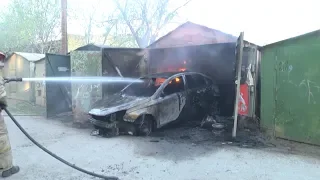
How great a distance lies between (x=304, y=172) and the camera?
427cm

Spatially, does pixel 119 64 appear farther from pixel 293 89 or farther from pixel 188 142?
pixel 293 89

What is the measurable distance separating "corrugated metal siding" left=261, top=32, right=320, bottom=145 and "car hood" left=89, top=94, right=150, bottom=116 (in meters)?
2.90

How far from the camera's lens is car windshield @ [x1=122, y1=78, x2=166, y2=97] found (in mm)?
7016

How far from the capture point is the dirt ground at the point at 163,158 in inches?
167

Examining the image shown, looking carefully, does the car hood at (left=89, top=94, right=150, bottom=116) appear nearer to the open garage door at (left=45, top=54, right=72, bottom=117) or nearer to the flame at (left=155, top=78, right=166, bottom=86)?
the flame at (left=155, top=78, right=166, bottom=86)

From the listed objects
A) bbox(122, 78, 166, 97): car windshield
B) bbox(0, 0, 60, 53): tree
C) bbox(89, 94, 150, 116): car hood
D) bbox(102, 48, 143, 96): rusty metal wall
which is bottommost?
bbox(89, 94, 150, 116): car hood

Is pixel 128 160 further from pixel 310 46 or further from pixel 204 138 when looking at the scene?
pixel 310 46

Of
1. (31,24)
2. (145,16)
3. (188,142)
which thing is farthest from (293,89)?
(31,24)

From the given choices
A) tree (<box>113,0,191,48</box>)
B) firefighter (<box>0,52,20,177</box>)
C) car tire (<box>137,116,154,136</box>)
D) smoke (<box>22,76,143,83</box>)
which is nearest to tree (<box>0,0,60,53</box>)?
tree (<box>113,0,191,48</box>)

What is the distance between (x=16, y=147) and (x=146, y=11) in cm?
1491

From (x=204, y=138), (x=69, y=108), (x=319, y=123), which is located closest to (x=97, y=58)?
(x=69, y=108)

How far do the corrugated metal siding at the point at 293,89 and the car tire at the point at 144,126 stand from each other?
2.74 meters

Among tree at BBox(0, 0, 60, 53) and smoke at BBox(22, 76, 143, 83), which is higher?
tree at BBox(0, 0, 60, 53)

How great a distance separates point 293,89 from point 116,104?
4.02 m
